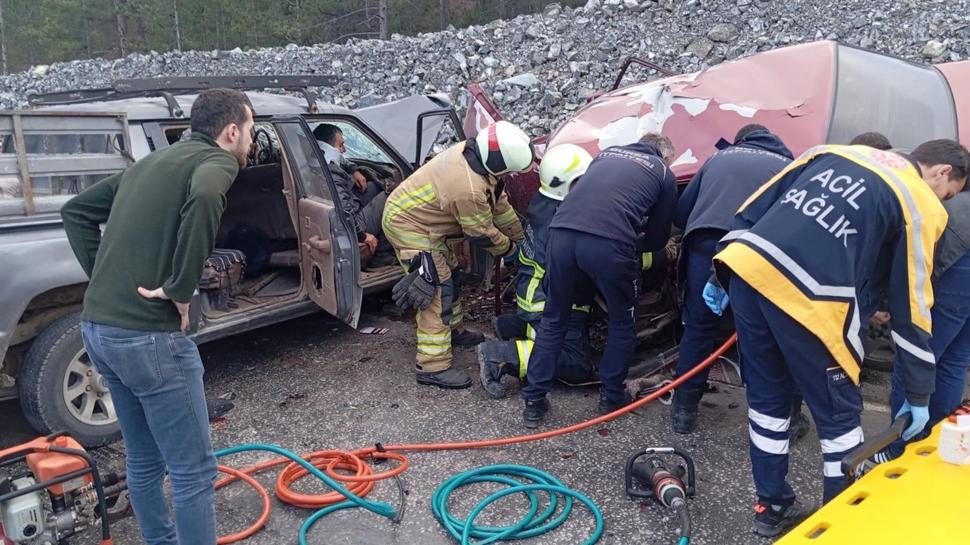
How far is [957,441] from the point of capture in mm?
1876

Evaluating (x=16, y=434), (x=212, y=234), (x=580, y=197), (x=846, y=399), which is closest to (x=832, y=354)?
(x=846, y=399)

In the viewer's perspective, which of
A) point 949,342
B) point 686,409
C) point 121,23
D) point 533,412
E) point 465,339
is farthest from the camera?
point 121,23

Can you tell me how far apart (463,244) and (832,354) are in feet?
9.84

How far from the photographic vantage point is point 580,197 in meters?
3.84

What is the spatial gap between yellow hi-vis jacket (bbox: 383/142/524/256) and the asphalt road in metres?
0.90

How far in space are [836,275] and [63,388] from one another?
353 centimetres

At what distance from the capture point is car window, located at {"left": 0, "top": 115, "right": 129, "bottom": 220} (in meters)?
3.49

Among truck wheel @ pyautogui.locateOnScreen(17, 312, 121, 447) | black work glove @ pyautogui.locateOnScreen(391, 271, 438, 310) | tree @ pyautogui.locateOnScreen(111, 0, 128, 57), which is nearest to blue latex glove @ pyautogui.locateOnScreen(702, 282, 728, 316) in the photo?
black work glove @ pyautogui.locateOnScreen(391, 271, 438, 310)

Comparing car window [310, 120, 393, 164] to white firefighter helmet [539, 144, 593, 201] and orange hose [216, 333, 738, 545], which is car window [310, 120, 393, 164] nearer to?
white firefighter helmet [539, 144, 593, 201]

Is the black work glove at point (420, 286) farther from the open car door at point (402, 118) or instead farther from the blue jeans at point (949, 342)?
the blue jeans at point (949, 342)

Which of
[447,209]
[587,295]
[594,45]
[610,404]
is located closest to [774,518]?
[610,404]

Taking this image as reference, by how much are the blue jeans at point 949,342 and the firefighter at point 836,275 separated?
0.33 m

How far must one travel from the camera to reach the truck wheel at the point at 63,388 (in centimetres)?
347

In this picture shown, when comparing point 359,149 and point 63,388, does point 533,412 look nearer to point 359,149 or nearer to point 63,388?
point 63,388
